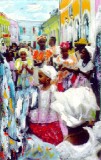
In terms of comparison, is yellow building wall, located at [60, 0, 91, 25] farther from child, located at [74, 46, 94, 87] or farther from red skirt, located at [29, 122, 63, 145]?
red skirt, located at [29, 122, 63, 145]

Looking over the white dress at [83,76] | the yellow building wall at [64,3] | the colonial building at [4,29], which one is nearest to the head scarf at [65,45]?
the white dress at [83,76]

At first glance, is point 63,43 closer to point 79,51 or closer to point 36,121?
point 79,51

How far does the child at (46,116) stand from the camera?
2.74 meters

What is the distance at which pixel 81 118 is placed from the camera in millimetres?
2740

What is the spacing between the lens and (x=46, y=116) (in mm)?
2770

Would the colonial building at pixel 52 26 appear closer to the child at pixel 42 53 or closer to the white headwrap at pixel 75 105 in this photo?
the child at pixel 42 53

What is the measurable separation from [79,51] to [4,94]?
53 centimetres

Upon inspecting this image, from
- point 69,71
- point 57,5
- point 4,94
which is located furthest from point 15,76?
point 57,5

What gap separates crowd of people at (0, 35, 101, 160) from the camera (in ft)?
8.98

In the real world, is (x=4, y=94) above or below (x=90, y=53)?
below

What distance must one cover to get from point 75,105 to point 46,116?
19 centimetres

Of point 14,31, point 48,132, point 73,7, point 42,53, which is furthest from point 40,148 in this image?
point 73,7

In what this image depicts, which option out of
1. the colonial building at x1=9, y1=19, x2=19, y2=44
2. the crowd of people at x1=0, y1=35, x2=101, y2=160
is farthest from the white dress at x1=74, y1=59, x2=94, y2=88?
the colonial building at x1=9, y1=19, x2=19, y2=44

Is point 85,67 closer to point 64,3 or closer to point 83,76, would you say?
point 83,76
